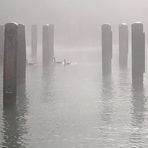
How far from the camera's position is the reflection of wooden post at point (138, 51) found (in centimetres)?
3234

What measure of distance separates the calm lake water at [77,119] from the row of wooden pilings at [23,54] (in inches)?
52.7

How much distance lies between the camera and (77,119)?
21.0m

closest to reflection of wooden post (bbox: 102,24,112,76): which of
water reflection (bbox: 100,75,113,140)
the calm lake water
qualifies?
water reflection (bbox: 100,75,113,140)

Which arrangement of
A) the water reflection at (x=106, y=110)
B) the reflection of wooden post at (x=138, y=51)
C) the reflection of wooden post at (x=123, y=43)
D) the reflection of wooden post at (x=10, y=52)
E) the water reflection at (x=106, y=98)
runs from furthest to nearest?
the reflection of wooden post at (x=123, y=43)
the reflection of wooden post at (x=138, y=51)
the reflection of wooden post at (x=10, y=52)
the water reflection at (x=106, y=98)
the water reflection at (x=106, y=110)

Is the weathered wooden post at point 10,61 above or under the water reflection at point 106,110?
above

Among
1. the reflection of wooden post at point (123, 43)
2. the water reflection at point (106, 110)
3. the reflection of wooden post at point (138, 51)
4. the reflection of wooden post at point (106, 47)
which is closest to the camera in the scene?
the water reflection at point (106, 110)

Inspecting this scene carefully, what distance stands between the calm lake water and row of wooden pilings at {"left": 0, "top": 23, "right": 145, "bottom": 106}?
1.34m

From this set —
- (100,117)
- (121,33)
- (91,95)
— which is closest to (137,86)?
(91,95)

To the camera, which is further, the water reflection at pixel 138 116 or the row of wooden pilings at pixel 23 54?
the row of wooden pilings at pixel 23 54

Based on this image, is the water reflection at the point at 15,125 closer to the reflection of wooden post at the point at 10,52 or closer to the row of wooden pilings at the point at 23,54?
the row of wooden pilings at the point at 23,54

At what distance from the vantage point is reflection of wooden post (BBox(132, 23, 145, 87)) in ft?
106

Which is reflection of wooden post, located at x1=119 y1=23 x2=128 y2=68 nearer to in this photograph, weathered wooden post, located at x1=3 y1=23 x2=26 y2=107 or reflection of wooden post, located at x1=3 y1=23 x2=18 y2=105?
weathered wooden post, located at x1=3 y1=23 x2=26 y2=107

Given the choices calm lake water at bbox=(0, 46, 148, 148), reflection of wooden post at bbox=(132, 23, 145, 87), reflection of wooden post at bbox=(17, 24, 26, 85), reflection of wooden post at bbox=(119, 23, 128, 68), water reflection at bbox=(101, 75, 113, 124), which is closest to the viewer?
calm lake water at bbox=(0, 46, 148, 148)

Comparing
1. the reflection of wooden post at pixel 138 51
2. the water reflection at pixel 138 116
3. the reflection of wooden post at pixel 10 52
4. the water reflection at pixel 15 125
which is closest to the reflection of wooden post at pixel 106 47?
the reflection of wooden post at pixel 138 51
